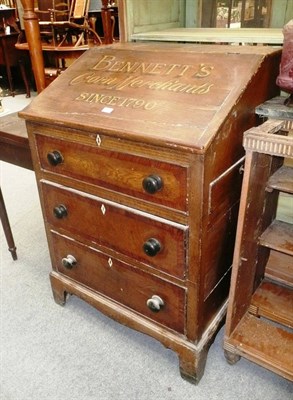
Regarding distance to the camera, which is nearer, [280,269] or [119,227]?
[119,227]

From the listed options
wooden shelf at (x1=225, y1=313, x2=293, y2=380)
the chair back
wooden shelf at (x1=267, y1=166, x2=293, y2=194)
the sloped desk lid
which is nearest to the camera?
the sloped desk lid

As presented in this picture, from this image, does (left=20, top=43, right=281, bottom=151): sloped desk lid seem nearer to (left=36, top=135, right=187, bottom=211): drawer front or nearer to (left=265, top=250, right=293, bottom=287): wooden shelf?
(left=36, top=135, right=187, bottom=211): drawer front

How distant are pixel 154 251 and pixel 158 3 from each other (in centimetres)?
132

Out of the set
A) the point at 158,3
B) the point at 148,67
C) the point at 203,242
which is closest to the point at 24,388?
the point at 203,242

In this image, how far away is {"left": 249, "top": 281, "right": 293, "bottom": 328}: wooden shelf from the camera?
1450mm

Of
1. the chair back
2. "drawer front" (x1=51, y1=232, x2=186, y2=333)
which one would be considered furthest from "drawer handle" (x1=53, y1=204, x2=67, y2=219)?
the chair back

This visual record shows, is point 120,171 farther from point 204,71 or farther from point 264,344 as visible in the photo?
point 264,344

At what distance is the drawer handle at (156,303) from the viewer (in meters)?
1.39

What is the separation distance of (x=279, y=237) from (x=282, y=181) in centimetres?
23

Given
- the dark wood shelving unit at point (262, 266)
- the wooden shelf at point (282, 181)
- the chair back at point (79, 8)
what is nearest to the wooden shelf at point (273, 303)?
the dark wood shelving unit at point (262, 266)

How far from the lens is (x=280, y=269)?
158cm

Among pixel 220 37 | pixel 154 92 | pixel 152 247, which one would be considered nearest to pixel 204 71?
pixel 154 92

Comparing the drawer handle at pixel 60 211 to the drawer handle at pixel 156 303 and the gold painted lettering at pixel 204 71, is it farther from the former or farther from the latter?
the gold painted lettering at pixel 204 71

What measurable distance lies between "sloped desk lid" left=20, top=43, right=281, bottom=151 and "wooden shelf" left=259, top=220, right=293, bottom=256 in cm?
52
